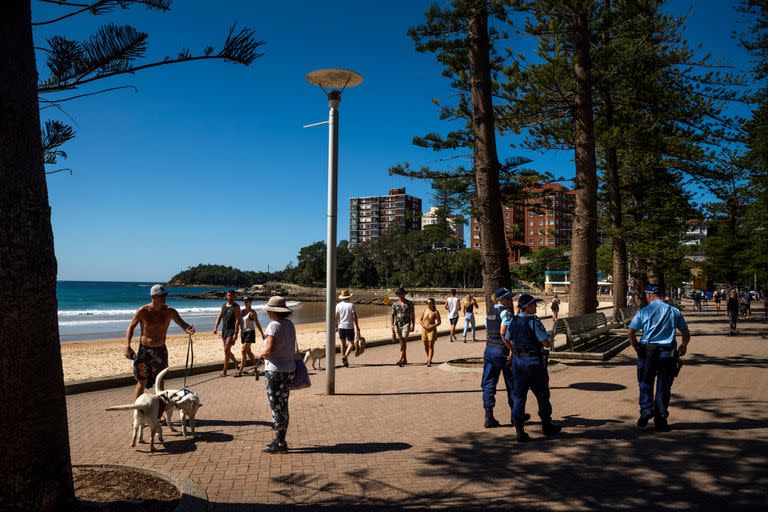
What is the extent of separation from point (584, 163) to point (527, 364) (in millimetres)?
8740

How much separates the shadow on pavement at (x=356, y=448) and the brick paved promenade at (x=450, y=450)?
0.02 meters

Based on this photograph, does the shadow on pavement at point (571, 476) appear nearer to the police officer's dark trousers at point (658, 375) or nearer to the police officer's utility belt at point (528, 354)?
the police officer's dark trousers at point (658, 375)

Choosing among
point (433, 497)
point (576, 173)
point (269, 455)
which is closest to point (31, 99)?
point (269, 455)

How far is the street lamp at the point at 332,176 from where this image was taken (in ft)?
26.4

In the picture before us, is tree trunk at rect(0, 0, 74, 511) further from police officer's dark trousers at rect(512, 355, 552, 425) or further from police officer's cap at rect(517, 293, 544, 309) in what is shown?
police officer's cap at rect(517, 293, 544, 309)

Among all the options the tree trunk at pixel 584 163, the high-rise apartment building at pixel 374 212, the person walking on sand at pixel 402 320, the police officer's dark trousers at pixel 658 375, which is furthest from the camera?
the high-rise apartment building at pixel 374 212

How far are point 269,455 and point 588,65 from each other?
12.0 m

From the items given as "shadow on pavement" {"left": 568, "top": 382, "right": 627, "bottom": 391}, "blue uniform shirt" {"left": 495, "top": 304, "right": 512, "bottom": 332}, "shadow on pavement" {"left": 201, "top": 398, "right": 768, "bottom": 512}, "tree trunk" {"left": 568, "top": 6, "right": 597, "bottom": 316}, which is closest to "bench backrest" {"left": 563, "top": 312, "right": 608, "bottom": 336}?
"tree trunk" {"left": 568, "top": 6, "right": 597, "bottom": 316}

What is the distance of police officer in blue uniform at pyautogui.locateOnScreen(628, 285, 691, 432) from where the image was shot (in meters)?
6.02

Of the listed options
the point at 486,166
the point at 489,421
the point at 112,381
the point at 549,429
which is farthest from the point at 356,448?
the point at 486,166

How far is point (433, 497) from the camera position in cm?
418

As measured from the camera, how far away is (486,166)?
10.7m

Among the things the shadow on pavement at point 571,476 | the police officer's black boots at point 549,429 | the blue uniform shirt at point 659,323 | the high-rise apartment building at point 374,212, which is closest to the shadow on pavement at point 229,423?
the shadow on pavement at point 571,476

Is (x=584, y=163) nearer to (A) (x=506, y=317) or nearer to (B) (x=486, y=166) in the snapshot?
(B) (x=486, y=166)
